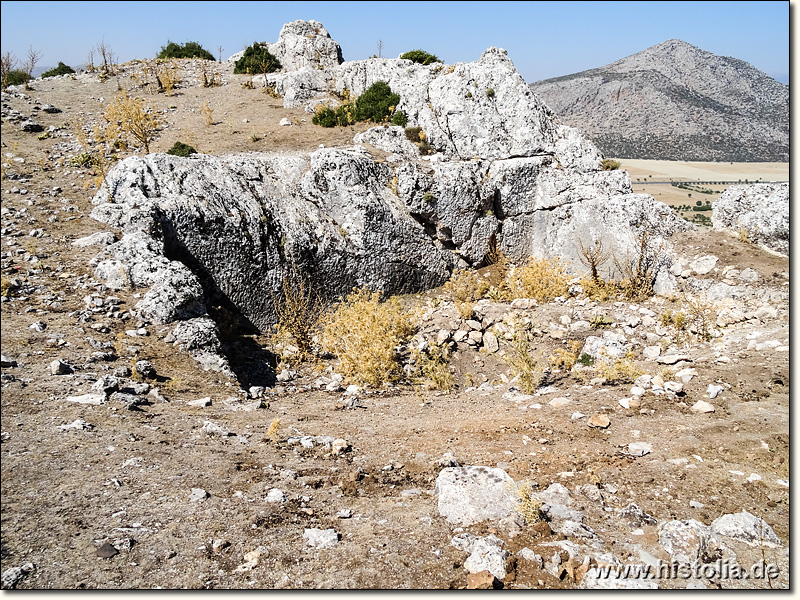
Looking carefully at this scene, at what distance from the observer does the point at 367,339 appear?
9734mm

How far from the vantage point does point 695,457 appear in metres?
5.69

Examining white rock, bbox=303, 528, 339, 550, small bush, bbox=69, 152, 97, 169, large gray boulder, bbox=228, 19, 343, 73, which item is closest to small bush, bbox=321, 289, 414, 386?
white rock, bbox=303, 528, 339, 550

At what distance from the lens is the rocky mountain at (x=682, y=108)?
6919cm

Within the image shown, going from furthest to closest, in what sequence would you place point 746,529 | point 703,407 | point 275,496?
point 703,407 → point 275,496 → point 746,529

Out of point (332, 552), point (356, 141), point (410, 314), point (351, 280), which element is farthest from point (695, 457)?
point (356, 141)

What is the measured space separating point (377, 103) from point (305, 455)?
14727 millimetres

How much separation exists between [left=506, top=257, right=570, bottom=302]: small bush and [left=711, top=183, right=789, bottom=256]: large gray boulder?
4.57 meters

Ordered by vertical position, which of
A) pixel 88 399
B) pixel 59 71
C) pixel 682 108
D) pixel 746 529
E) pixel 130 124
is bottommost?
pixel 746 529

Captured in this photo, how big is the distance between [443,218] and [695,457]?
9.92 m

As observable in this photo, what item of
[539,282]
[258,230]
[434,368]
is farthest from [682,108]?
[434,368]

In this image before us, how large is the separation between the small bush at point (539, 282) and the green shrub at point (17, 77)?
21.3 m

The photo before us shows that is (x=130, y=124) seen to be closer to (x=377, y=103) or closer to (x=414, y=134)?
(x=377, y=103)

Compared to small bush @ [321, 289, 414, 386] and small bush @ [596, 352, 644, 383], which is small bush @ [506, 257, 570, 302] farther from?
small bush @ [596, 352, 644, 383]

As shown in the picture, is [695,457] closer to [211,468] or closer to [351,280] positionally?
[211,468]
